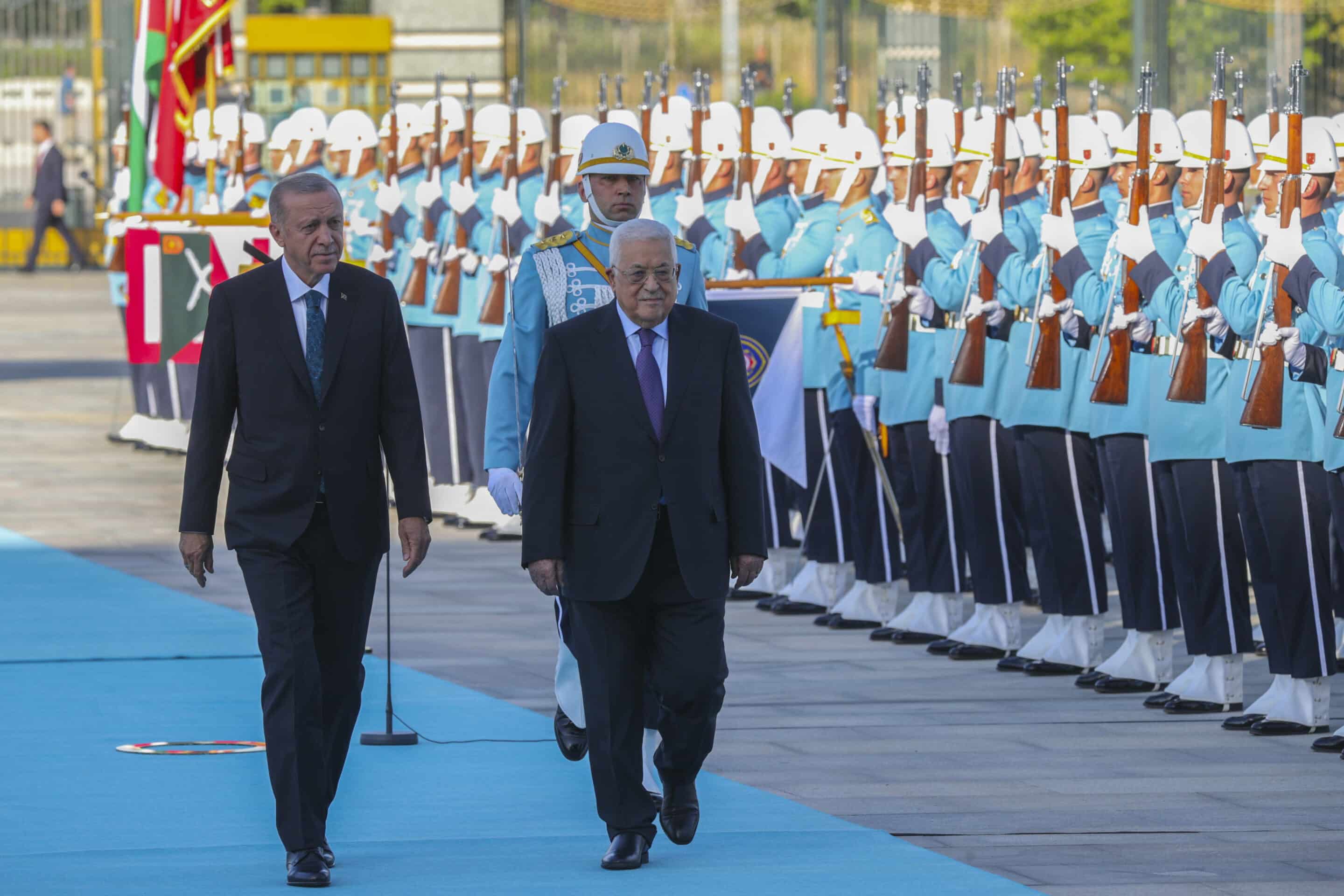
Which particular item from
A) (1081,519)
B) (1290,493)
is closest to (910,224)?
(1081,519)

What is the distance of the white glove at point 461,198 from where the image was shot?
14.3 m

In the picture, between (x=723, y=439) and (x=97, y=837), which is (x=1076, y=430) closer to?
(x=723, y=439)

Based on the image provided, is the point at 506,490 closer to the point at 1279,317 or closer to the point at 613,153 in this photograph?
the point at 613,153

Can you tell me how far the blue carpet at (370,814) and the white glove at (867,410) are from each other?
2236 millimetres

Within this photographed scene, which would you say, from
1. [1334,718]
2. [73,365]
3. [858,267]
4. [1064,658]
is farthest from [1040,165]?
[73,365]

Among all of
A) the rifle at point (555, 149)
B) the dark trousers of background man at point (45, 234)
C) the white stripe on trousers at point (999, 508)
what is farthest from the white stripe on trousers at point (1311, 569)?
the dark trousers of background man at point (45, 234)

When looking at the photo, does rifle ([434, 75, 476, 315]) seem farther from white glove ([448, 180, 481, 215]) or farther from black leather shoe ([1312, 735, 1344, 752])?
black leather shoe ([1312, 735, 1344, 752])

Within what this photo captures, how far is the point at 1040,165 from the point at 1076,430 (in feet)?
4.59

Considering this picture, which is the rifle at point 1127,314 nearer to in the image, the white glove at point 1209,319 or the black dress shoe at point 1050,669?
the white glove at point 1209,319

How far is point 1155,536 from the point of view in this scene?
938 cm

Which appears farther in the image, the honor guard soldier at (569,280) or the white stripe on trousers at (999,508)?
the white stripe on trousers at (999,508)

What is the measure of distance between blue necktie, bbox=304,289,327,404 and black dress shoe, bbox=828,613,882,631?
4915 millimetres

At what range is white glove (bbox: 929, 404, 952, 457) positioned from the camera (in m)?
10.4

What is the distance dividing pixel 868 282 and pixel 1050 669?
6.09 feet
